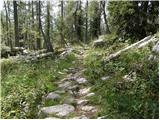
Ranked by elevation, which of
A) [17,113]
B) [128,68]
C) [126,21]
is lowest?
[17,113]

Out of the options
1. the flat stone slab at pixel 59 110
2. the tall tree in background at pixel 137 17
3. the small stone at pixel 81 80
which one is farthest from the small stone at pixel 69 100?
the tall tree in background at pixel 137 17

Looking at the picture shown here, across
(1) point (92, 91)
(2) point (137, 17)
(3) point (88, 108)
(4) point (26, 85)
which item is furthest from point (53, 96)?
(2) point (137, 17)

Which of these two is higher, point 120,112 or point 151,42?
point 151,42

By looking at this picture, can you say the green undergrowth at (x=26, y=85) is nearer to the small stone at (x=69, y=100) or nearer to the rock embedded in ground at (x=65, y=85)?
the rock embedded in ground at (x=65, y=85)

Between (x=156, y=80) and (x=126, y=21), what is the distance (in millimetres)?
6382

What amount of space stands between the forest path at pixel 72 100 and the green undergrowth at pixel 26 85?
299 millimetres

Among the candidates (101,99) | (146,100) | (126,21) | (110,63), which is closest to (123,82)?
(101,99)

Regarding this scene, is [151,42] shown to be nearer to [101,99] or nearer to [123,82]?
[123,82]

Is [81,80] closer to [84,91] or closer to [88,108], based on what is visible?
[84,91]

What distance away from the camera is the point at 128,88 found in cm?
769

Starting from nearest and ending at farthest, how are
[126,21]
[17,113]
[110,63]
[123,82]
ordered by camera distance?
[17,113] < [123,82] < [110,63] < [126,21]

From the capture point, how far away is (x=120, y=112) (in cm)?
649

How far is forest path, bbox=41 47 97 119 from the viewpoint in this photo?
693 cm

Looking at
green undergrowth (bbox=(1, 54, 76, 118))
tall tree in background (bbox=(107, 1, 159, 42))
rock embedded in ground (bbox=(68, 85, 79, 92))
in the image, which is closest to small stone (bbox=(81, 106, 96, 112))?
green undergrowth (bbox=(1, 54, 76, 118))
